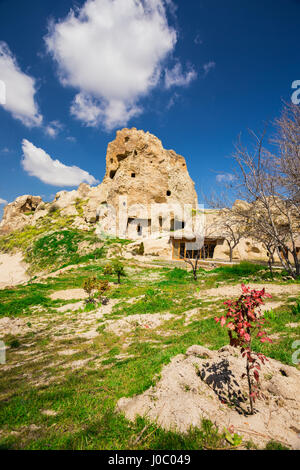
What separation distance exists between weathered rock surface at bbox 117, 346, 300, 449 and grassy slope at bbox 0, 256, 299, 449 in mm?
197

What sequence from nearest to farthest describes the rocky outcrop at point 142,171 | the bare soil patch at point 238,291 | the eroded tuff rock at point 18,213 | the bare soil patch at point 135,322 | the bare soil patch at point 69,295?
the bare soil patch at point 135,322
the bare soil patch at point 238,291
the bare soil patch at point 69,295
the rocky outcrop at point 142,171
the eroded tuff rock at point 18,213

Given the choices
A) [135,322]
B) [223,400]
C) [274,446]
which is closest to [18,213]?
[135,322]

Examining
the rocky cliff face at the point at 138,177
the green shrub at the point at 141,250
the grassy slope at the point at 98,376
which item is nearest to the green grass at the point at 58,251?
the green shrub at the point at 141,250

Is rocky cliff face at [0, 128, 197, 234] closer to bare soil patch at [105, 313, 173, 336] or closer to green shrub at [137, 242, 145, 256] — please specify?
green shrub at [137, 242, 145, 256]

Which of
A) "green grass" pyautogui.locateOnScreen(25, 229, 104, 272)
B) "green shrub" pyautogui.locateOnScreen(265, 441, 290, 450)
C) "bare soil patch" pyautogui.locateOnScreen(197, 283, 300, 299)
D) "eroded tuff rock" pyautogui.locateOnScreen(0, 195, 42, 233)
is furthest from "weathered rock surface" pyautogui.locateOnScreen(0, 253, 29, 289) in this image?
"green shrub" pyautogui.locateOnScreen(265, 441, 290, 450)

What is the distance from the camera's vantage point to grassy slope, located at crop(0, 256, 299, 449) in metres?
2.41

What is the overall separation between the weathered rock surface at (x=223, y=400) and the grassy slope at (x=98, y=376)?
0.64 feet

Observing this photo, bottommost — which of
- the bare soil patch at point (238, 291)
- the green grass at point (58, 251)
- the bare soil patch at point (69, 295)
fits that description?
the bare soil patch at point (69, 295)

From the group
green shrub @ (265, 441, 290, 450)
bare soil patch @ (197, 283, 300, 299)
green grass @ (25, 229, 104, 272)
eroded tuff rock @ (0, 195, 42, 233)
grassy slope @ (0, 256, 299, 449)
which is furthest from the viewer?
eroded tuff rock @ (0, 195, 42, 233)

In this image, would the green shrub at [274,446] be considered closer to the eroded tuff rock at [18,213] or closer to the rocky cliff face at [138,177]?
the rocky cliff face at [138,177]

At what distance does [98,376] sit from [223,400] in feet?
8.06

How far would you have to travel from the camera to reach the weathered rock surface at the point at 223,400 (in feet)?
7.91

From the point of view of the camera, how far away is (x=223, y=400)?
2.92 meters

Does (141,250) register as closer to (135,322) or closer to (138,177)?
(138,177)
